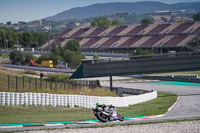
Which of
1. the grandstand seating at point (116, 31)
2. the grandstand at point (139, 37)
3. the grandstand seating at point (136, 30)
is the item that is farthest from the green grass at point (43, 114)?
the grandstand seating at point (116, 31)

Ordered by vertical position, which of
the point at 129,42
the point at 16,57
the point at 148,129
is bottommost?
the point at 16,57

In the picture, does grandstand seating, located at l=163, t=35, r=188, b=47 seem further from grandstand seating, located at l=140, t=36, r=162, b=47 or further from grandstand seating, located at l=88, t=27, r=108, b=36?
grandstand seating, located at l=88, t=27, r=108, b=36

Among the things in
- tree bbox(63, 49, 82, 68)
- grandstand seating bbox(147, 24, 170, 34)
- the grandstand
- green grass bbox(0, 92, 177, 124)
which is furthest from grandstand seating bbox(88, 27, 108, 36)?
green grass bbox(0, 92, 177, 124)

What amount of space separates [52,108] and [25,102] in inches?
80.1

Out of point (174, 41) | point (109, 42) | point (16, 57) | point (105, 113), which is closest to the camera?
point (105, 113)

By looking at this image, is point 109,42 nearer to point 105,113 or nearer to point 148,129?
point 105,113

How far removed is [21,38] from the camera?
163500mm

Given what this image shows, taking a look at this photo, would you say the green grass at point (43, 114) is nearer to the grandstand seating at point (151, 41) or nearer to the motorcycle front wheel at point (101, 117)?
the motorcycle front wheel at point (101, 117)

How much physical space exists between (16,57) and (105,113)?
266 feet

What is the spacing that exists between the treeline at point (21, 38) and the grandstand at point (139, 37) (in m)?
18.0

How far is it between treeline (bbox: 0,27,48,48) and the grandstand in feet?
58.9

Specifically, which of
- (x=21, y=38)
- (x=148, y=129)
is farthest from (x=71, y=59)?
(x=148, y=129)

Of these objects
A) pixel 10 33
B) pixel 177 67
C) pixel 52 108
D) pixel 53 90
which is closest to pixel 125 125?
pixel 52 108

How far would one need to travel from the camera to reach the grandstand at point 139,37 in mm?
112719
